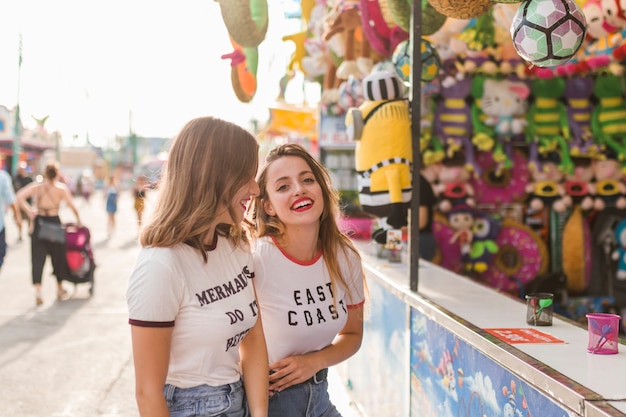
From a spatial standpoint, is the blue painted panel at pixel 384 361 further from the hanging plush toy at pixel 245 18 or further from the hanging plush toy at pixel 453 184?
the hanging plush toy at pixel 453 184

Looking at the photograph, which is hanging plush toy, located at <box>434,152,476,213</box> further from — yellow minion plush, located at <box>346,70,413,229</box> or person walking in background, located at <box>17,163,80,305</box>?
person walking in background, located at <box>17,163,80,305</box>

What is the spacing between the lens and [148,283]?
1913mm

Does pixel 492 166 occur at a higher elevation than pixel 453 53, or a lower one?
lower

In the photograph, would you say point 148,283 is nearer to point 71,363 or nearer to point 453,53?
point 71,363

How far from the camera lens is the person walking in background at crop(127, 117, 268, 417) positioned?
191 centimetres

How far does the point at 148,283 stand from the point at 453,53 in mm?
5047

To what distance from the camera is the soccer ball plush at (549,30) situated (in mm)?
2686

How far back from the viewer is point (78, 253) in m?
8.67

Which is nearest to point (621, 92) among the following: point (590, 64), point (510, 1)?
point (590, 64)

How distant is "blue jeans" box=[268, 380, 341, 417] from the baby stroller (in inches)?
264

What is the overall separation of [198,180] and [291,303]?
70 centimetres

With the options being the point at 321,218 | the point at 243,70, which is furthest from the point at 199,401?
the point at 243,70

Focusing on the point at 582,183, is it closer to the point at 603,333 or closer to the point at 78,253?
the point at 603,333

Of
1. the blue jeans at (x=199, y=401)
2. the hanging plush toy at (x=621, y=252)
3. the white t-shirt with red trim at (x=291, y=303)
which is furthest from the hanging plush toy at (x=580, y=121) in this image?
the blue jeans at (x=199, y=401)
